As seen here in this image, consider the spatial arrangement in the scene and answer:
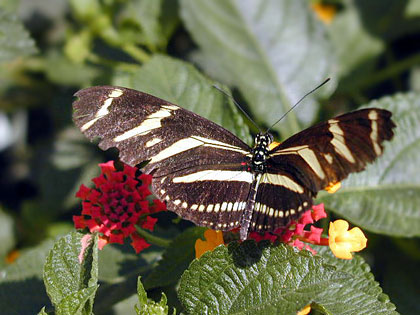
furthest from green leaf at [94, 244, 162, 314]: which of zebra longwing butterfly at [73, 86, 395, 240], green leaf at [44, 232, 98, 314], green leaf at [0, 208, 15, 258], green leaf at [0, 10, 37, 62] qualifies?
green leaf at [0, 208, 15, 258]

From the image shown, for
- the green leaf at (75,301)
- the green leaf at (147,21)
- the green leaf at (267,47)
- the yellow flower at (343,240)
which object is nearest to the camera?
the green leaf at (75,301)

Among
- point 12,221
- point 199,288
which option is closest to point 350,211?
point 199,288

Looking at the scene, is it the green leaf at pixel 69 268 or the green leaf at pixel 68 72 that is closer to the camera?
the green leaf at pixel 69 268

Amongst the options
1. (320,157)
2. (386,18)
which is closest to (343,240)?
(320,157)

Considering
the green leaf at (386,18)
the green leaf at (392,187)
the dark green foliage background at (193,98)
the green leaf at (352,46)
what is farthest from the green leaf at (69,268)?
the green leaf at (386,18)

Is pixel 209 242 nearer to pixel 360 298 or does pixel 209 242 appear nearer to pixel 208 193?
Answer: pixel 208 193

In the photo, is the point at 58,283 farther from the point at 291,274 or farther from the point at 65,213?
the point at 65,213

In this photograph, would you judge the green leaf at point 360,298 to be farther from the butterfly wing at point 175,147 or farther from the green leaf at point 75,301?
the green leaf at point 75,301
